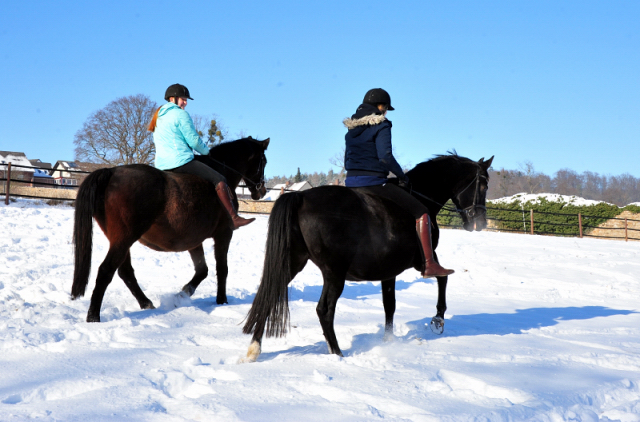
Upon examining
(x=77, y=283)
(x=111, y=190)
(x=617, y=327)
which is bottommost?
(x=617, y=327)

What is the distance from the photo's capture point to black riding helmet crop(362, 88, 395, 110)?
15.6 ft

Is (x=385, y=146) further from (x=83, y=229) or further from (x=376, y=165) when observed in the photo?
(x=83, y=229)

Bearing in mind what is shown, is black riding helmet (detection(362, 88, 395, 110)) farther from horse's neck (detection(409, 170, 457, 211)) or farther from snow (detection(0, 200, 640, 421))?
snow (detection(0, 200, 640, 421))

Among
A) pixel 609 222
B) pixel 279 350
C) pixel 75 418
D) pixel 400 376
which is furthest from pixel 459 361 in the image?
pixel 609 222

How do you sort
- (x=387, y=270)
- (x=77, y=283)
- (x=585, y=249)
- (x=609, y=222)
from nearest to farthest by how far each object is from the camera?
1. (x=387, y=270)
2. (x=77, y=283)
3. (x=585, y=249)
4. (x=609, y=222)

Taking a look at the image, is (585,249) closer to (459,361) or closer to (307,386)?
(459,361)

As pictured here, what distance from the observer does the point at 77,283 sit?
5.04 metres

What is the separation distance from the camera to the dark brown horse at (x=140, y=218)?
5078 mm

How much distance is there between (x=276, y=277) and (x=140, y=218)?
2.02m

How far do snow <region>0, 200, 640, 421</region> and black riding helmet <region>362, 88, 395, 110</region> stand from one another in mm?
2293

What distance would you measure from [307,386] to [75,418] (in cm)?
134

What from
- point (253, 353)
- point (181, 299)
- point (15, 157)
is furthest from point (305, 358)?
point (15, 157)

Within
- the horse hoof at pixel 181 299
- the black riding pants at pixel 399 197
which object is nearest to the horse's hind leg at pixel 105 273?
the horse hoof at pixel 181 299

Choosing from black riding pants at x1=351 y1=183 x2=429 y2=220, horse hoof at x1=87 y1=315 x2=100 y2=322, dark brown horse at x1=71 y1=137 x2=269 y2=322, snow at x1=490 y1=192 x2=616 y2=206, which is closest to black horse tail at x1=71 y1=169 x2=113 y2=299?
dark brown horse at x1=71 y1=137 x2=269 y2=322
